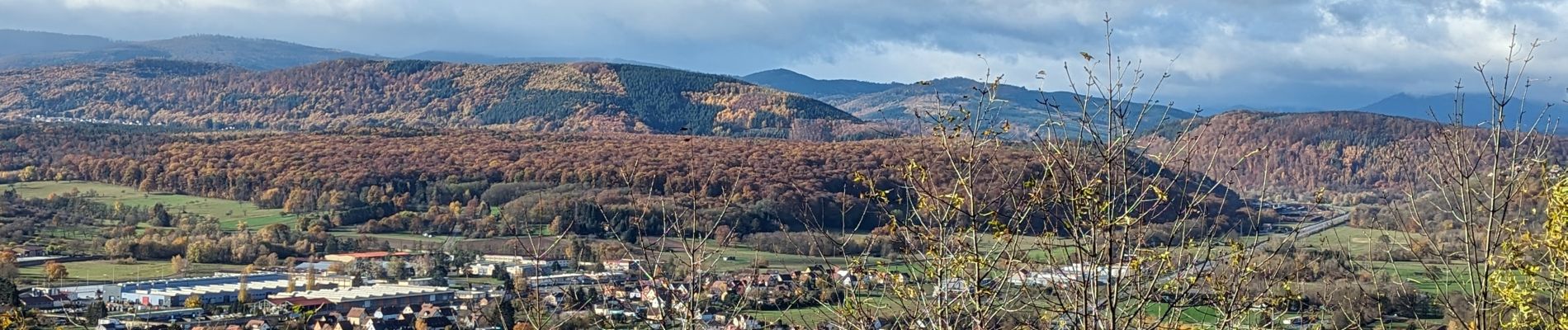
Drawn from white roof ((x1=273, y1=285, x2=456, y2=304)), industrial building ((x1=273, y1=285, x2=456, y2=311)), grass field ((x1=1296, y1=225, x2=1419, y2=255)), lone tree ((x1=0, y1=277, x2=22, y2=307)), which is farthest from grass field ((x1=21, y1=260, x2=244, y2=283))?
grass field ((x1=1296, y1=225, x2=1419, y2=255))

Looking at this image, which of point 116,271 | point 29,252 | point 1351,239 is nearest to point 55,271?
point 116,271

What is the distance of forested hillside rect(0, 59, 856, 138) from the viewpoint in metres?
89.2

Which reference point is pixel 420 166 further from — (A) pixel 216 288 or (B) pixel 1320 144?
(B) pixel 1320 144

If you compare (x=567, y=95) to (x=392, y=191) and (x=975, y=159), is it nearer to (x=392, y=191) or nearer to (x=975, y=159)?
(x=392, y=191)

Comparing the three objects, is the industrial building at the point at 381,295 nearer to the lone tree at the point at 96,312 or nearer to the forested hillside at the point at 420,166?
the lone tree at the point at 96,312

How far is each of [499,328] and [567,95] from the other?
83074 mm

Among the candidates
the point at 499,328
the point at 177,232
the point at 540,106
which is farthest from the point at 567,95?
the point at 499,328

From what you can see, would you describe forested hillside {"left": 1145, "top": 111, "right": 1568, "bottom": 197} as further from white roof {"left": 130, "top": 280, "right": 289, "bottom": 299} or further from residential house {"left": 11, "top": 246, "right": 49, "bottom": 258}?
residential house {"left": 11, "top": 246, "right": 49, "bottom": 258}

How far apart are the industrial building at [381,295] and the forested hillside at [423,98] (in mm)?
54631

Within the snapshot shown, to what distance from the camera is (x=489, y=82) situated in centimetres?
10256

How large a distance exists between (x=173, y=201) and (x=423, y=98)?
55.9 m

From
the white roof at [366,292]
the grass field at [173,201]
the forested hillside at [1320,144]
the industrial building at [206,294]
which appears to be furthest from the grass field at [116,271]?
the forested hillside at [1320,144]

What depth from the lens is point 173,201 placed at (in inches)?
1834

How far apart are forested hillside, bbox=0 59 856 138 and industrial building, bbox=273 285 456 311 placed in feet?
179
